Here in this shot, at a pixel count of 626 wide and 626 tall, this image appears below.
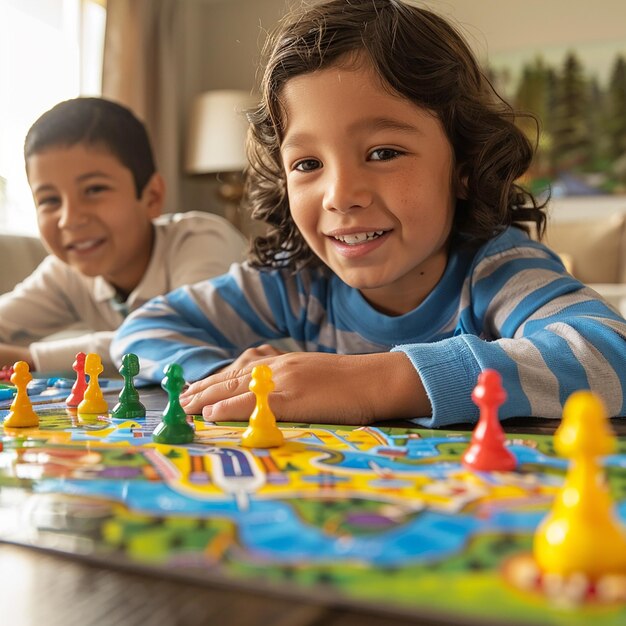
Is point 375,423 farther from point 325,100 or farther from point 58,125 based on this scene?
point 58,125

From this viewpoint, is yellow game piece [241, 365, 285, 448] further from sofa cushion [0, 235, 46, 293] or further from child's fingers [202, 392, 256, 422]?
sofa cushion [0, 235, 46, 293]

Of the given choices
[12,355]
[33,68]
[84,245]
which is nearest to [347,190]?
[12,355]

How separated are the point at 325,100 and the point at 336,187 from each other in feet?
0.39

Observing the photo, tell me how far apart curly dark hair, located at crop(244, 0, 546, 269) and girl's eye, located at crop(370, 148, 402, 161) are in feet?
0.27

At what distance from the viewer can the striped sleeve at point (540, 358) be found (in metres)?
0.72

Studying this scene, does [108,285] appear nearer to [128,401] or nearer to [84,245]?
[84,245]

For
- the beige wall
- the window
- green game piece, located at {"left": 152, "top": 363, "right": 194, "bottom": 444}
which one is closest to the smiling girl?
green game piece, located at {"left": 152, "top": 363, "right": 194, "bottom": 444}

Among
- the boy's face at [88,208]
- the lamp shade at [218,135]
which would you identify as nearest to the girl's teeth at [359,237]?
the boy's face at [88,208]

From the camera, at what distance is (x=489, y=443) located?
0.50 m

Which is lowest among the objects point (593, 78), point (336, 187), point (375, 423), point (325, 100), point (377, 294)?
point (375, 423)

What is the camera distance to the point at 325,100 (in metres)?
0.98

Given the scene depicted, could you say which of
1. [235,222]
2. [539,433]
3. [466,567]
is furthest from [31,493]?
[235,222]

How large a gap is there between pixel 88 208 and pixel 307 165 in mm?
807

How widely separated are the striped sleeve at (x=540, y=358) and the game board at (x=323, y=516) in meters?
0.11
